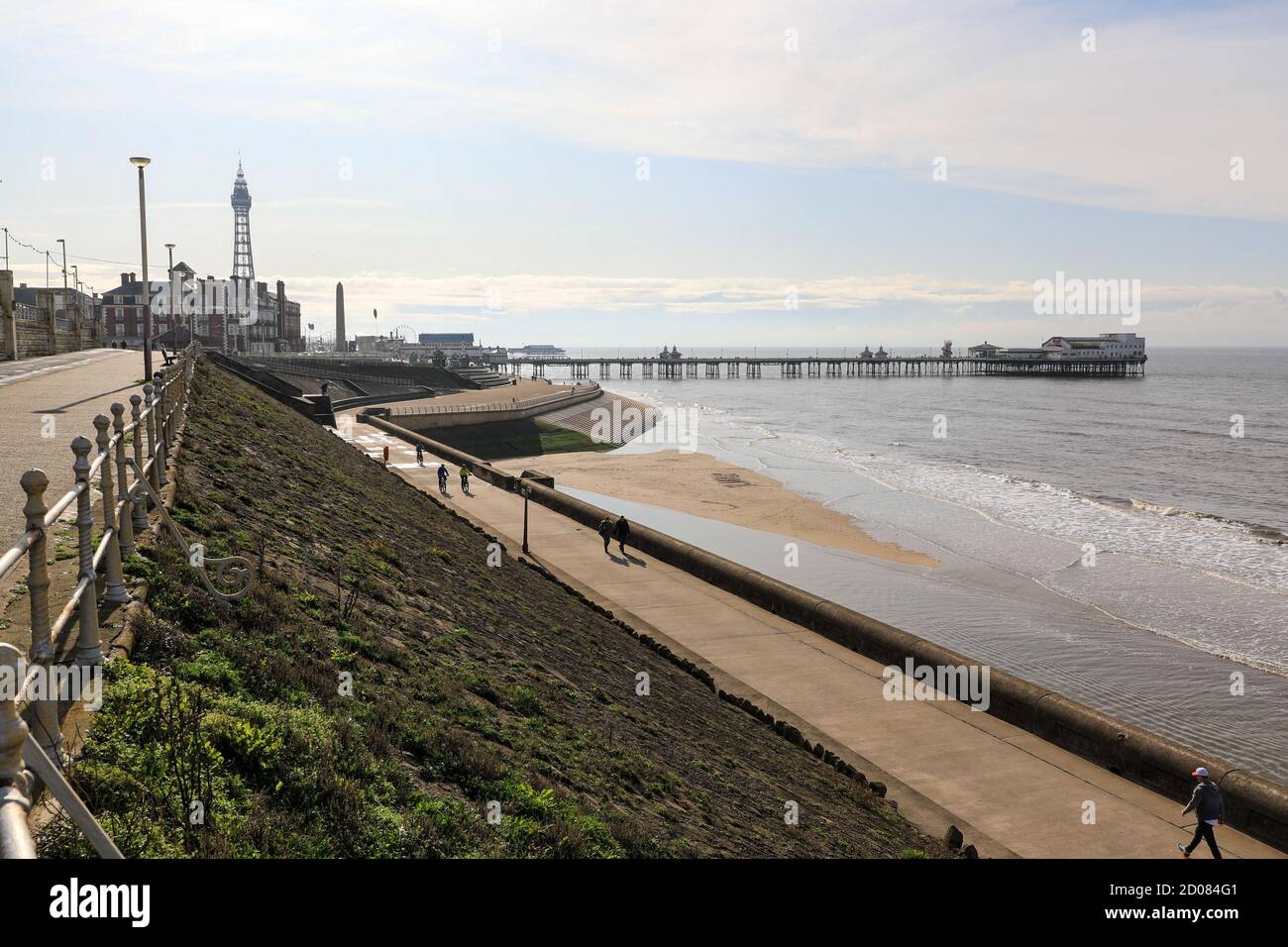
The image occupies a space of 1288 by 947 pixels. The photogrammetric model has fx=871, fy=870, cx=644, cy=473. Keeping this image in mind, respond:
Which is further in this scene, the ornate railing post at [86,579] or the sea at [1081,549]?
the sea at [1081,549]

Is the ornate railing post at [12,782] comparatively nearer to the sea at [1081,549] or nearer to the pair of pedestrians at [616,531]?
the sea at [1081,549]

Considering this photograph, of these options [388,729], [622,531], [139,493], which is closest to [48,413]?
[139,493]

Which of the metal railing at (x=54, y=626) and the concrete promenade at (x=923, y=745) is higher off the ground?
the metal railing at (x=54, y=626)

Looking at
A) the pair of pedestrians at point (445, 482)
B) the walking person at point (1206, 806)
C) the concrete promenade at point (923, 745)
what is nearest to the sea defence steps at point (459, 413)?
the pair of pedestrians at point (445, 482)

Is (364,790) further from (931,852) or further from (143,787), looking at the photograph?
(931,852)

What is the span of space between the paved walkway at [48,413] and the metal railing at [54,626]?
113cm

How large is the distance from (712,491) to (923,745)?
33.7m

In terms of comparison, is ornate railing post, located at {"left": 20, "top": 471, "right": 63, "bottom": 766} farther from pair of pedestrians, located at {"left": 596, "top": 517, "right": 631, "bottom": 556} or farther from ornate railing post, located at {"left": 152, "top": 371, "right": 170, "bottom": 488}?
pair of pedestrians, located at {"left": 596, "top": 517, "right": 631, "bottom": 556}

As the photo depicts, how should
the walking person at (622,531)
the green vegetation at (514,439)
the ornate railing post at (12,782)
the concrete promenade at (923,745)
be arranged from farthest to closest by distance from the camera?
the green vegetation at (514,439)
the walking person at (622,531)
the concrete promenade at (923,745)
the ornate railing post at (12,782)

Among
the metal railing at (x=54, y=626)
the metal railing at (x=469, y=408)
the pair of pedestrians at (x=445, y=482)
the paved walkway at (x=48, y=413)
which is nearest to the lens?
the metal railing at (x=54, y=626)

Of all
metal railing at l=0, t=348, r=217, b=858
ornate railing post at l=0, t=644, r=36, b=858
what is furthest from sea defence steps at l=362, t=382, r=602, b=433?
ornate railing post at l=0, t=644, r=36, b=858

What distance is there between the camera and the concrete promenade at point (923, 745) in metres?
12.8
